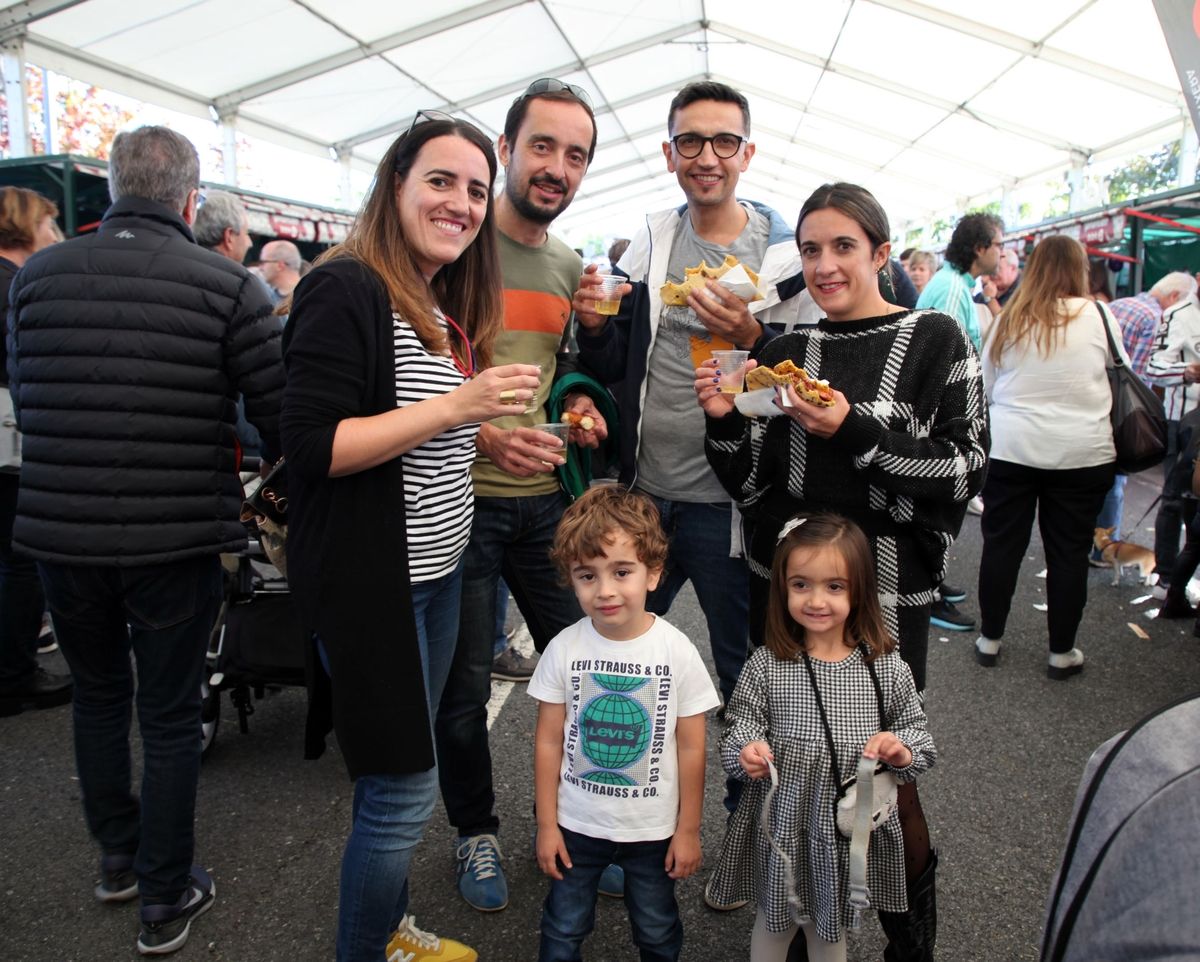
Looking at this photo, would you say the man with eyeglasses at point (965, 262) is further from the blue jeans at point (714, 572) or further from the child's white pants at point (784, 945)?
the child's white pants at point (784, 945)

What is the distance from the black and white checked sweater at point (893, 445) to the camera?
1.89 metres

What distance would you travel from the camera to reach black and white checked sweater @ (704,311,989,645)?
1.89m

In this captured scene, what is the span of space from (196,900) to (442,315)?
6.38 feet

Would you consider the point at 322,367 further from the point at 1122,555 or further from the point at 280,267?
the point at 1122,555

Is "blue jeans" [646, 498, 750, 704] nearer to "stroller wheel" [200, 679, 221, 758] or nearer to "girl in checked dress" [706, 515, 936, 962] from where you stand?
"girl in checked dress" [706, 515, 936, 962]

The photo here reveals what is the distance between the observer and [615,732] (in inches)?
73.3

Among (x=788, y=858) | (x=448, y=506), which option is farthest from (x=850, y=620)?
Answer: (x=448, y=506)

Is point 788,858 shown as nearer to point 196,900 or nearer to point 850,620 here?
point 850,620

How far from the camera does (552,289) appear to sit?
249 cm

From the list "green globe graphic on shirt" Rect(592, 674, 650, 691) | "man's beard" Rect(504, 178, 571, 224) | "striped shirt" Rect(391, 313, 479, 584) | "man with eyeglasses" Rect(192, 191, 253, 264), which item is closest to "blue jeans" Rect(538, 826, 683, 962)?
"green globe graphic on shirt" Rect(592, 674, 650, 691)

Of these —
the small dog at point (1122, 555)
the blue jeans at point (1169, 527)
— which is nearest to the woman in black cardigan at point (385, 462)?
the small dog at point (1122, 555)

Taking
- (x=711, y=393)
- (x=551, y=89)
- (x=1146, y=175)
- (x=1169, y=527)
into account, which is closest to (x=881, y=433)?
(x=711, y=393)

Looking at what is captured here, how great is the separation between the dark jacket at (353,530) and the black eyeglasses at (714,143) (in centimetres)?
122

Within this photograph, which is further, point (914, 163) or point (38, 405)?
point (914, 163)
